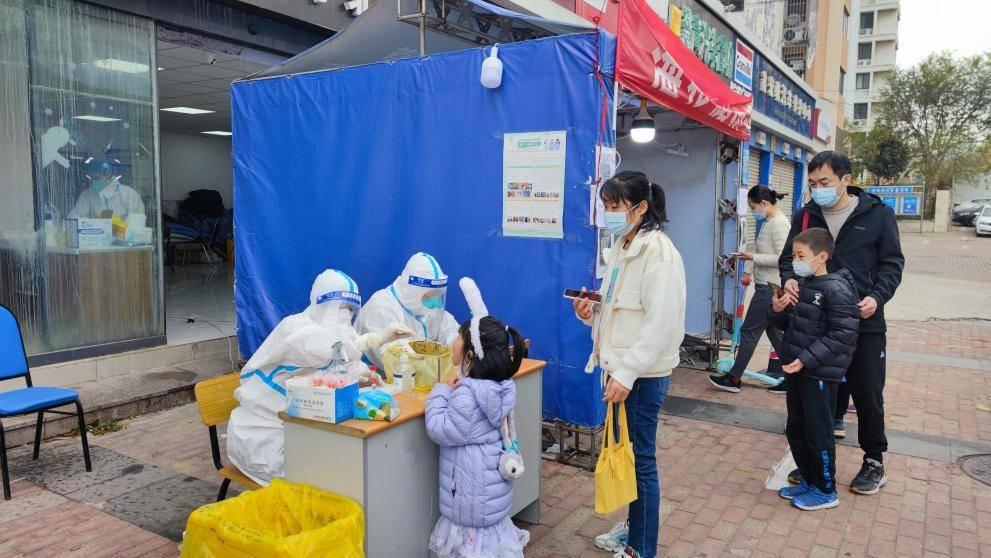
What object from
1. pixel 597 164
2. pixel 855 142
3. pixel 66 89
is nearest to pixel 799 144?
pixel 597 164

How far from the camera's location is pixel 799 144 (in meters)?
17.0

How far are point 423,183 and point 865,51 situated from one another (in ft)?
198

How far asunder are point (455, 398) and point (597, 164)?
192 cm

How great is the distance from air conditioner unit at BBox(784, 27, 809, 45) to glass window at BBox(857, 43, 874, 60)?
35.5m

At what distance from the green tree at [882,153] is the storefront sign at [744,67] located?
26120mm

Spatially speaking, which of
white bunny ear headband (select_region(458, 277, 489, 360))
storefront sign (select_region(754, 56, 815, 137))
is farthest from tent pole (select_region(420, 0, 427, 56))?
storefront sign (select_region(754, 56, 815, 137))

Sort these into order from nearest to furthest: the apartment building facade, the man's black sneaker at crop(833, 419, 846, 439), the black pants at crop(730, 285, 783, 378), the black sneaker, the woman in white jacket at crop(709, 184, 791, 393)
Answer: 1. the man's black sneaker at crop(833, 419, 846, 439)
2. the woman in white jacket at crop(709, 184, 791, 393)
3. the black pants at crop(730, 285, 783, 378)
4. the black sneaker
5. the apartment building facade

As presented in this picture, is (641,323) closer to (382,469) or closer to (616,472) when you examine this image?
(616,472)

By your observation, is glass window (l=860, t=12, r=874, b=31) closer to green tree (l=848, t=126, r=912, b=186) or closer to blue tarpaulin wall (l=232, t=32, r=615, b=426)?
green tree (l=848, t=126, r=912, b=186)

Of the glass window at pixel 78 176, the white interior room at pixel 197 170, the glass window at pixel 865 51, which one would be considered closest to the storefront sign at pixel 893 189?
the glass window at pixel 865 51

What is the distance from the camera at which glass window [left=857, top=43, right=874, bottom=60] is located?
5419 cm

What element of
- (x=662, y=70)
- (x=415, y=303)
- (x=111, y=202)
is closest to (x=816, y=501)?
(x=415, y=303)

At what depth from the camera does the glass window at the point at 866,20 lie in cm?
5397

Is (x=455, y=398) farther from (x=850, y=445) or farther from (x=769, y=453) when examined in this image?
(x=850, y=445)
